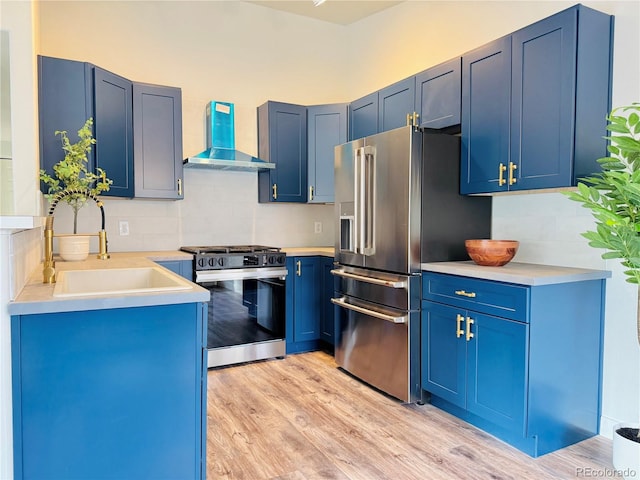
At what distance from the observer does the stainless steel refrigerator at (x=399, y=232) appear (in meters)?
2.83

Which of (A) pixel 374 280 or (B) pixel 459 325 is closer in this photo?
(B) pixel 459 325

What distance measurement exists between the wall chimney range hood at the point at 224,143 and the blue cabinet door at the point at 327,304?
40.5 inches

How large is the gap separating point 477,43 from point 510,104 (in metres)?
0.97

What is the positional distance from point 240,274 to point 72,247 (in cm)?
126

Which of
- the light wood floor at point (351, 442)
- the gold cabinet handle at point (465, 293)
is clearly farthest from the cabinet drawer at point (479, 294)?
the light wood floor at point (351, 442)

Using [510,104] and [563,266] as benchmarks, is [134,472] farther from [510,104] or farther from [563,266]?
[510,104]

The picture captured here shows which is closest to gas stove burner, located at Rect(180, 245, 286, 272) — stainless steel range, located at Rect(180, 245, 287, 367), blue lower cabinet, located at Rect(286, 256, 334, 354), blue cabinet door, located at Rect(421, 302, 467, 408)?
stainless steel range, located at Rect(180, 245, 287, 367)

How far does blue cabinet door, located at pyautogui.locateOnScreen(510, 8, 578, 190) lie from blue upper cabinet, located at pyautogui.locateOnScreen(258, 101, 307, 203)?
2091 mm

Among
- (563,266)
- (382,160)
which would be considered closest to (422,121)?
(382,160)

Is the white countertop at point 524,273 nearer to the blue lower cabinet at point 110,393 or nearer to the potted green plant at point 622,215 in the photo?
the potted green plant at point 622,215

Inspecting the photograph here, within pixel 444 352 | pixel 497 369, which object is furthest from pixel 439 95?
pixel 497 369

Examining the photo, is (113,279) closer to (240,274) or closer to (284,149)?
(240,274)

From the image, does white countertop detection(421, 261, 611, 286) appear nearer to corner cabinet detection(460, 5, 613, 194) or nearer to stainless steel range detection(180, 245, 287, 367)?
corner cabinet detection(460, 5, 613, 194)

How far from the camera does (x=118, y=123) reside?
3.39 metres
